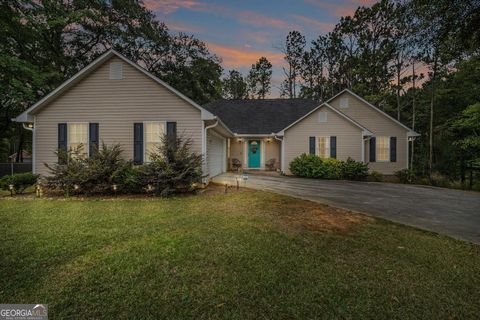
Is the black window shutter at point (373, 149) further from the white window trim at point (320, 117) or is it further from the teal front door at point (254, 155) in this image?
the teal front door at point (254, 155)

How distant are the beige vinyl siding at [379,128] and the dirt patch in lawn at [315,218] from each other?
11234mm


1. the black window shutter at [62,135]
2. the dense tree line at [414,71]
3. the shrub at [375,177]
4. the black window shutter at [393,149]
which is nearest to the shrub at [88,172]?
the black window shutter at [62,135]

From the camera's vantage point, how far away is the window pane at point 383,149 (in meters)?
15.7

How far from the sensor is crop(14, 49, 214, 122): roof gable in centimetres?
962

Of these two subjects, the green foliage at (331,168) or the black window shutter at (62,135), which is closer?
the black window shutter at (62,135)

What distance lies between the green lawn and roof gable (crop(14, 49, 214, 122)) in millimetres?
5512

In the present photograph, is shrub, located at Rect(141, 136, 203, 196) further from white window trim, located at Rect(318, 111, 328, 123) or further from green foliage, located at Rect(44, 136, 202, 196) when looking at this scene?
white window trim, located at Rect(318, 111, 328, 123)

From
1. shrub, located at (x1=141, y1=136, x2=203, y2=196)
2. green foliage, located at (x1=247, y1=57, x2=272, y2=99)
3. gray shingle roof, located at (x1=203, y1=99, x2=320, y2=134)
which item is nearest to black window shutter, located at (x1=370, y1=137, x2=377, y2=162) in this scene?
gray shingle roof, located at (x1=203, y1=99, x2=320, y2=134)

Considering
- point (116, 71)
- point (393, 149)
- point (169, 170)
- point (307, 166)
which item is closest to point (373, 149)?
point (393, 149)

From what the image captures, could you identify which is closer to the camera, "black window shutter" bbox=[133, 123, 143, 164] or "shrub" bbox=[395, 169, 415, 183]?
"black window shutter" bbox=[133, 123, 143, 164]

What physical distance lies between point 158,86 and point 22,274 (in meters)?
8.28

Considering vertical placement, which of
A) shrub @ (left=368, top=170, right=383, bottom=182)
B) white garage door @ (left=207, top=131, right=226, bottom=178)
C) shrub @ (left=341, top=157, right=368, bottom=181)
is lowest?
shrub @ (left=368, top=170, right=383, bottom=182)

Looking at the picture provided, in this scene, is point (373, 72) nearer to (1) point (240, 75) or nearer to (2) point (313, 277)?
(1) point (240, 75)

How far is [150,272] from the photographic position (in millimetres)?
3098
